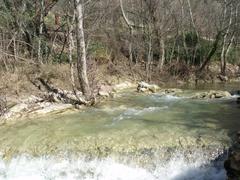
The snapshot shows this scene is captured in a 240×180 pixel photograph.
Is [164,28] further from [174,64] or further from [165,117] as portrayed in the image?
[165,117]

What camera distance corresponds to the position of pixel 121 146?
11164 mm

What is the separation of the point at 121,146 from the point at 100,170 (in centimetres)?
90

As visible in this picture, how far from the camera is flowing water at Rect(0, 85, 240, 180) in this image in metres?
10.5

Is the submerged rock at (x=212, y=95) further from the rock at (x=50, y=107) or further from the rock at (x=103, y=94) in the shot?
the rock at (x=50, y=107)

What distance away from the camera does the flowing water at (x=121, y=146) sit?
10.5 metres

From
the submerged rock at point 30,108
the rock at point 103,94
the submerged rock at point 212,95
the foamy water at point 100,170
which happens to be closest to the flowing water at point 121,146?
the foamy water at point 100,170

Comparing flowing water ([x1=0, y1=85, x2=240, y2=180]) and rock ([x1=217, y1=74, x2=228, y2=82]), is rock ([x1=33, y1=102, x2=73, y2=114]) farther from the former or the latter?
rock ([x1=217, y1=74, x2=228, y2=82])

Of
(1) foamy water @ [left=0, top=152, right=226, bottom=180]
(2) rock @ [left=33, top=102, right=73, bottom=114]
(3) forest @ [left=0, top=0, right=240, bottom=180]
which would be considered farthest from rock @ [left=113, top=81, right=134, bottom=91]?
(1) foamy water @ [left=0, top=152, right=226, bottom=180]

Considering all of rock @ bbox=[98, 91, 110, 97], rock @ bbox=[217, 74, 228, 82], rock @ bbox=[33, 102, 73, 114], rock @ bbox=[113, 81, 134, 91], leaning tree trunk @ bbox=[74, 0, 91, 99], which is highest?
leaning tree trunk @ bbox=[74, 0, 91, 99]

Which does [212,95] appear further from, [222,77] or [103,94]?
[222,77]

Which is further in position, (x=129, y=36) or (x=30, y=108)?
(x=129, y=36)

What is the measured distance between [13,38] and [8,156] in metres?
10.3

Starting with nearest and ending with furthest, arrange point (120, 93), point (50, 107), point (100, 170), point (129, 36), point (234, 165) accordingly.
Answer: point (234, 165) → point (100, 170) → point (50, 107) → point (120, 93) → point (129, 36)

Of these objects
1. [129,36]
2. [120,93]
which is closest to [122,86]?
[120,93]
